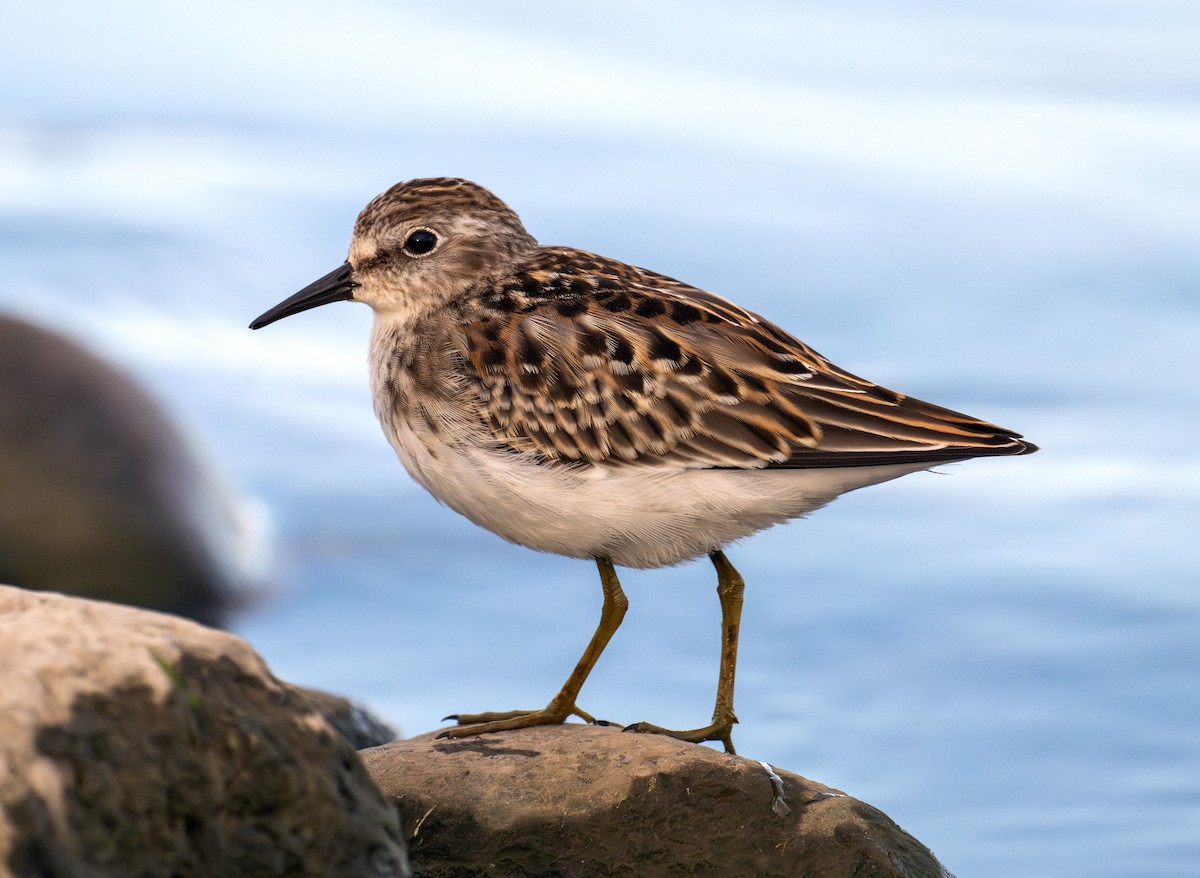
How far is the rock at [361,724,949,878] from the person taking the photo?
760cm

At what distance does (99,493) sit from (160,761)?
8.76 meters

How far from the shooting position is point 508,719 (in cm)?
873

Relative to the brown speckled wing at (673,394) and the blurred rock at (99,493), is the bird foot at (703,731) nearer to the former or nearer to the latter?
the brown speckled wing at (673,394)

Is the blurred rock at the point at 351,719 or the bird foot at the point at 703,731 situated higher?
the bird foot at the point at 703,731

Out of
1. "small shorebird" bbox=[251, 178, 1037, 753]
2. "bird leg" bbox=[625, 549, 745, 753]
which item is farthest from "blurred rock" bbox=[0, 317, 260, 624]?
"bird leg" bbox=[625, 549, 745, 753]

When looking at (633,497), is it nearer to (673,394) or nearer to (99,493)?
(673,394)

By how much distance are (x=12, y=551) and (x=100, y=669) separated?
28.0 ft

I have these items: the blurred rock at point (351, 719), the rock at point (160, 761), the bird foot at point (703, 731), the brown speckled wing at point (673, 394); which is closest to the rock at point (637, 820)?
the bird foot at point (703, 731)

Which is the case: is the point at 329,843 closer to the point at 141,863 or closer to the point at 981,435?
the point at 141,863

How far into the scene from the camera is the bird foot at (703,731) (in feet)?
27.6

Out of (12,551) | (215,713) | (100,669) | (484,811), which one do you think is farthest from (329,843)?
(12,551)

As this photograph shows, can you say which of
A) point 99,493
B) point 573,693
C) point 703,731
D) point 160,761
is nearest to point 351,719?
point 573,693

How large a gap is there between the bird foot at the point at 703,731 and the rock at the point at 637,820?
375 mm

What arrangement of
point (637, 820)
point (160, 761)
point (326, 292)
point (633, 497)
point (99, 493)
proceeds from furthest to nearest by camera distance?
A: point (99, 493), point (326, 292), point (633, 497), point (637, 820), point (160, 761)
